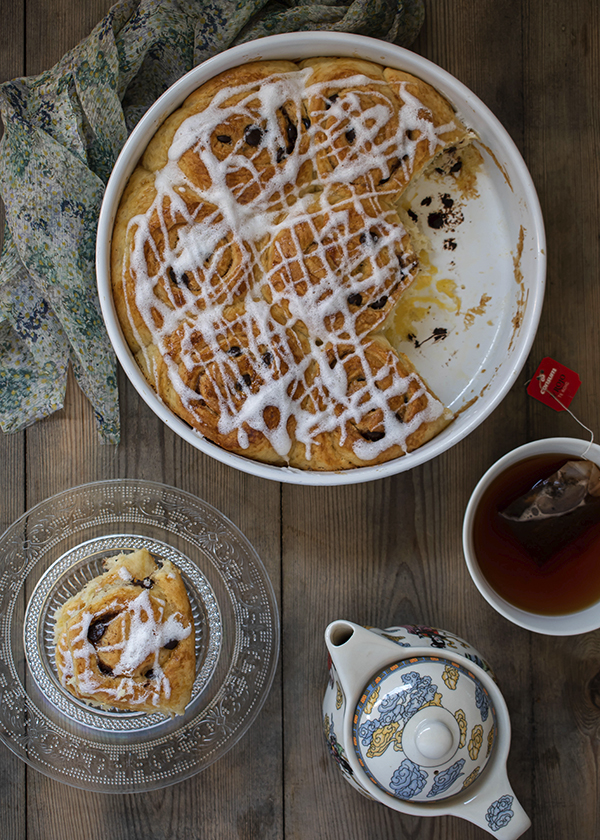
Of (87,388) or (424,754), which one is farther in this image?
(87,388)

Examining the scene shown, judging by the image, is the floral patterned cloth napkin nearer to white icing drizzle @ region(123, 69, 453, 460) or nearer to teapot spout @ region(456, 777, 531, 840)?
white icing drizzle @ region(123, 69, 453, 460)

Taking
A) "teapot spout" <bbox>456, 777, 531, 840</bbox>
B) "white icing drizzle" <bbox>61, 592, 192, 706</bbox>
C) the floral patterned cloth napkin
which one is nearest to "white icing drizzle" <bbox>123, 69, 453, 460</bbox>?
the floral patterned cloth napkin

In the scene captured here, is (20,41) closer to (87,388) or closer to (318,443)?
(87,388)

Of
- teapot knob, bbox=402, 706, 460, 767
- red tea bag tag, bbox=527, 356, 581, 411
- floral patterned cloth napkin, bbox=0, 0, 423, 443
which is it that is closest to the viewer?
teapot knob, bbox=402, 706, 460, 767

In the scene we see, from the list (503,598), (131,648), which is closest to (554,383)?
(503,598)

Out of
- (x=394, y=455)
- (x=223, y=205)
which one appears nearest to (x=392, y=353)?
(x=394, y=455)

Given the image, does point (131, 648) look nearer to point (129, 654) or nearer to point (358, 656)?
point (129, 654)

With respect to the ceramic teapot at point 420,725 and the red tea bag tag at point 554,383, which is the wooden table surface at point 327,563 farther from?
the ceramic teapot at point 420,725
